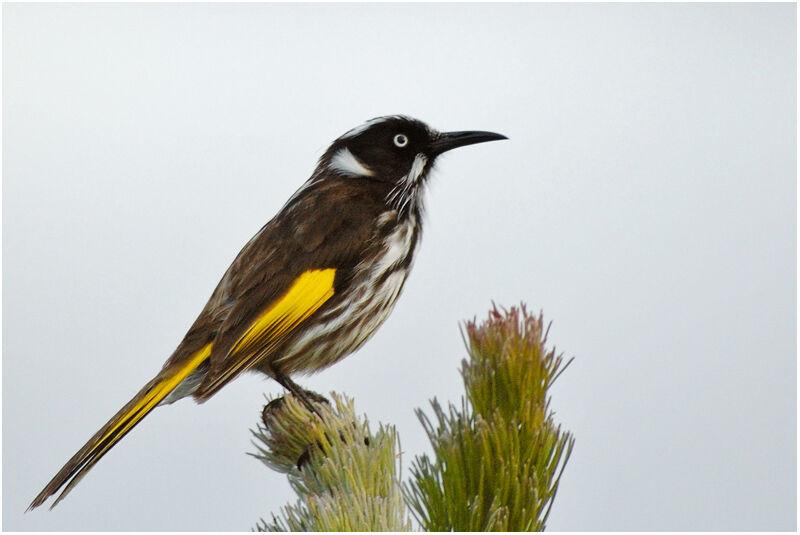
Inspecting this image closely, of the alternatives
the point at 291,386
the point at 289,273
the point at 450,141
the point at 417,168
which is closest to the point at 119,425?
the point at 291,386

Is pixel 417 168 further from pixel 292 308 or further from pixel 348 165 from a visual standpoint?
pixel 292 308

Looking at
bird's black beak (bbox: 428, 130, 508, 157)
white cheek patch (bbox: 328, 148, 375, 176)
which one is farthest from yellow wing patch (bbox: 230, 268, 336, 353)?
bird's black beak (bbox: 428, 130, 508, 157)

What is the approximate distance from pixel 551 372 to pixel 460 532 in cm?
44

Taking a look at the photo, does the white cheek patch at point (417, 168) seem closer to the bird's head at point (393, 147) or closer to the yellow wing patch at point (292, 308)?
the bird's head at point (393, 147)

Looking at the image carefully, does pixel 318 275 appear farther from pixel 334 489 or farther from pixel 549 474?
pixel 549 474

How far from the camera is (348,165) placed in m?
4.24

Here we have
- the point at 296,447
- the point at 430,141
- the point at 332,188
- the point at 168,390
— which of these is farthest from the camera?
the point at 430,141

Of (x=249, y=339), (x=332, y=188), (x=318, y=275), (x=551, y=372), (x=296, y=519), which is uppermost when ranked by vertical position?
(x=332, y=188)

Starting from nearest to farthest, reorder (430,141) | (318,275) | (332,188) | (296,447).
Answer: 1. (296,447)
2. (318,275)
3. (332,188)
4. (430,141)

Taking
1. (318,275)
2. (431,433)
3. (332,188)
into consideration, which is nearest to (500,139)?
(332,188)

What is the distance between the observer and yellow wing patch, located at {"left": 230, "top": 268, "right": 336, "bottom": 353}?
3357 mm

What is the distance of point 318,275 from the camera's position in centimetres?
357

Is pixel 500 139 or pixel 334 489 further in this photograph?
pixel 500 139

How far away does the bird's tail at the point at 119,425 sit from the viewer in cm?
284
